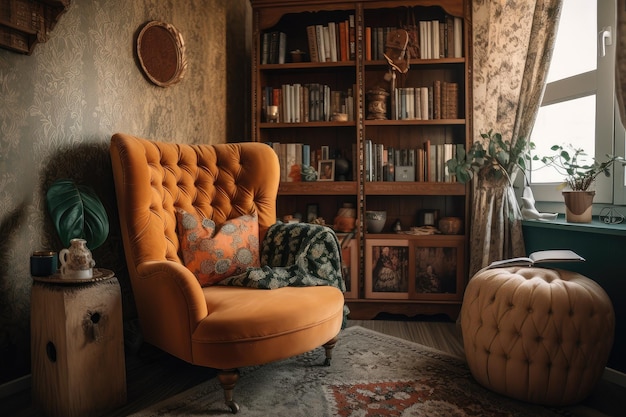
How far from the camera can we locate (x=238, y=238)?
2135mm

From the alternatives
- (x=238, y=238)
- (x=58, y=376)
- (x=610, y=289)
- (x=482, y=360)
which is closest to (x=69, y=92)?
(x=238, y=238)

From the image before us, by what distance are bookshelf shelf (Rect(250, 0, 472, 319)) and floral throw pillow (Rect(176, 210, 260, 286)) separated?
926 millimetres

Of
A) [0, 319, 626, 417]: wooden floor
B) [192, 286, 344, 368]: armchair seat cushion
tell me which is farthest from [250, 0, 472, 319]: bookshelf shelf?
[192, 286, 344, 368]: armchair seat cushion

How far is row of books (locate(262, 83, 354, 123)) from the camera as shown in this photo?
10.3ft

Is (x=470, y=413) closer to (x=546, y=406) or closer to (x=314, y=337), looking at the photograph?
(x=546, y=406)

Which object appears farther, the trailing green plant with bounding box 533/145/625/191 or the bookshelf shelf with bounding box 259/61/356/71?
the bookshelf shelf with bounding box 259/61/356/71

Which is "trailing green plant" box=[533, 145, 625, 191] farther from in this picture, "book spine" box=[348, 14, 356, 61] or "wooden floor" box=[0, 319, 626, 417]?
"book spine" box=[348, 14, 356, 61]

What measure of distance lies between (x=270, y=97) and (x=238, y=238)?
4.62ft

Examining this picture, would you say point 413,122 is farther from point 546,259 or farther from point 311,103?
point 546,259

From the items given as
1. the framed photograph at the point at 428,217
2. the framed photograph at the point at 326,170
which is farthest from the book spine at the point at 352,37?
the framed photograph at the point at 428,217

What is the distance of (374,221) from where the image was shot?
3.03 m

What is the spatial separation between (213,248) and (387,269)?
52.7 inches

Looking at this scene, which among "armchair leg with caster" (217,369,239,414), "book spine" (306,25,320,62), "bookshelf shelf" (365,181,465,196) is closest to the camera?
"armchair leg with caster" (217,369,239,414)

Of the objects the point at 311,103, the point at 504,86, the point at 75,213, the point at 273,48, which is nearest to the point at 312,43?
the point at 273,48
